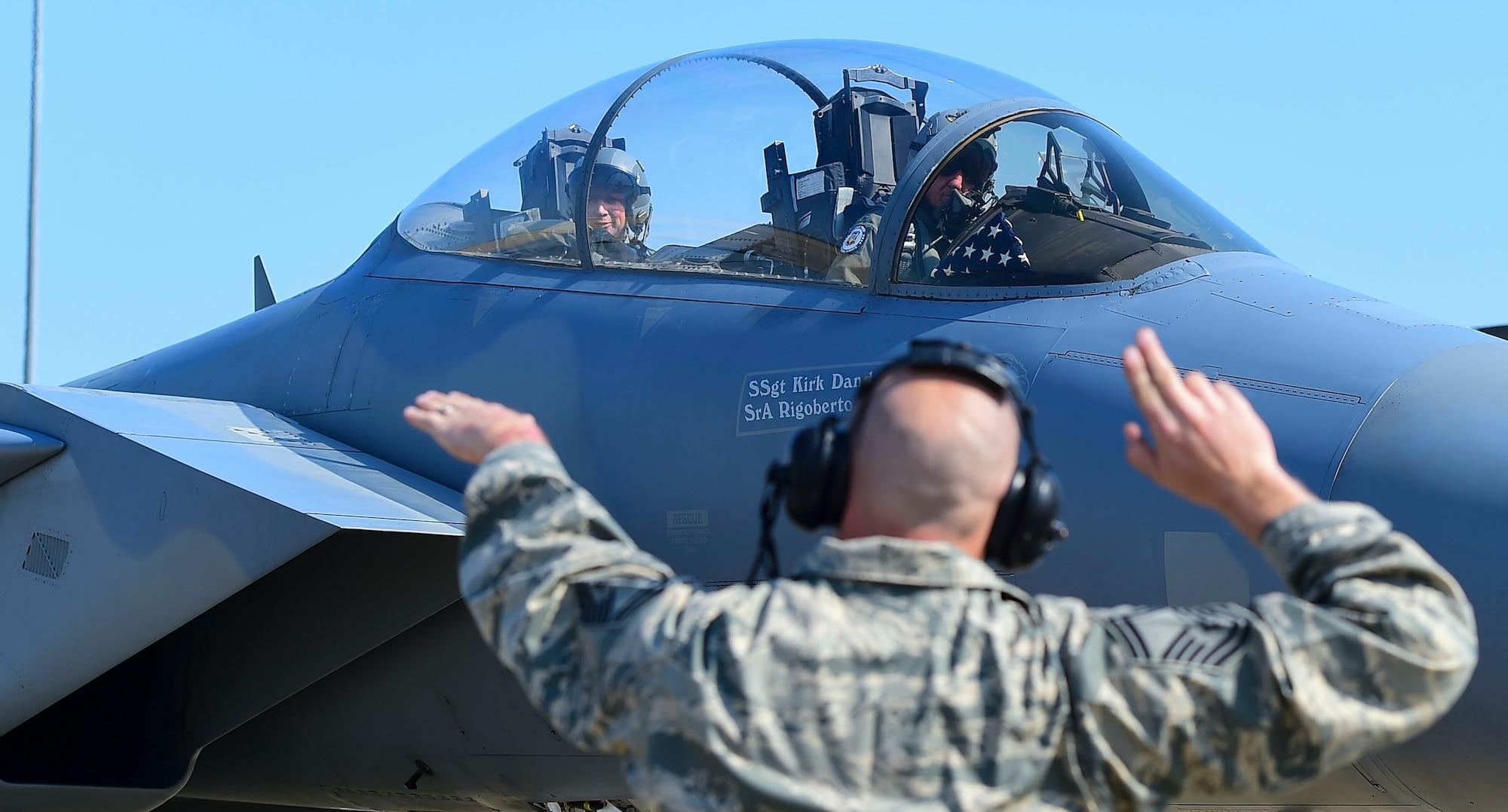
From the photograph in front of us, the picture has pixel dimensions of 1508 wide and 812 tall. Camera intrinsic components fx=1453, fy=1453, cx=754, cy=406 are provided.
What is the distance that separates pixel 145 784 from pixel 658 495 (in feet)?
8.21

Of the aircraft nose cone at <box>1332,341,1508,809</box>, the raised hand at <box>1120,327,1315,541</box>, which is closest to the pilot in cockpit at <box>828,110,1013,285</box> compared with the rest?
the aircraft nose cone at <box>1332,341,1508,809</box>

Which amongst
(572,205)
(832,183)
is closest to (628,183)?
(572,205)

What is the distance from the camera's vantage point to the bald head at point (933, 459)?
1.94 m

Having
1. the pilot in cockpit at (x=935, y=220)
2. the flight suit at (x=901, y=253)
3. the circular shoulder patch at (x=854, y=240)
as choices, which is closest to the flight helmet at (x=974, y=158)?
the pilot in cockpit at (x=935, y=220)

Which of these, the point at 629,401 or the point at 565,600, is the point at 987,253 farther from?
the point at 565,600

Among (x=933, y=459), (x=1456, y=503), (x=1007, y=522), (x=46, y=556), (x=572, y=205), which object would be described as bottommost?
(x=46, y=556)

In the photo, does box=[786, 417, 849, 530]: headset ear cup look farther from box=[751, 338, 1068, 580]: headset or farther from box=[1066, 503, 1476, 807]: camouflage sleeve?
box=[1066, 503, 1476, 807]: camouflage sleeve

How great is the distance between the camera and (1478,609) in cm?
339

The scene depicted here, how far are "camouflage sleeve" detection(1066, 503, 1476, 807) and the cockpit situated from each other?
109 inches

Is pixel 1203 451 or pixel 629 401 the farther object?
pixel 629 401

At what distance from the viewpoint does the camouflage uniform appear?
6.03 ft

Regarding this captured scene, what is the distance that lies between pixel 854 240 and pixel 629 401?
95 centimetres

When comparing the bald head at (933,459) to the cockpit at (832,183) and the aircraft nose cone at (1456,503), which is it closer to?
the aircraft nose cone at (1456,503)

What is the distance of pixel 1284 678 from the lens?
1838mm
